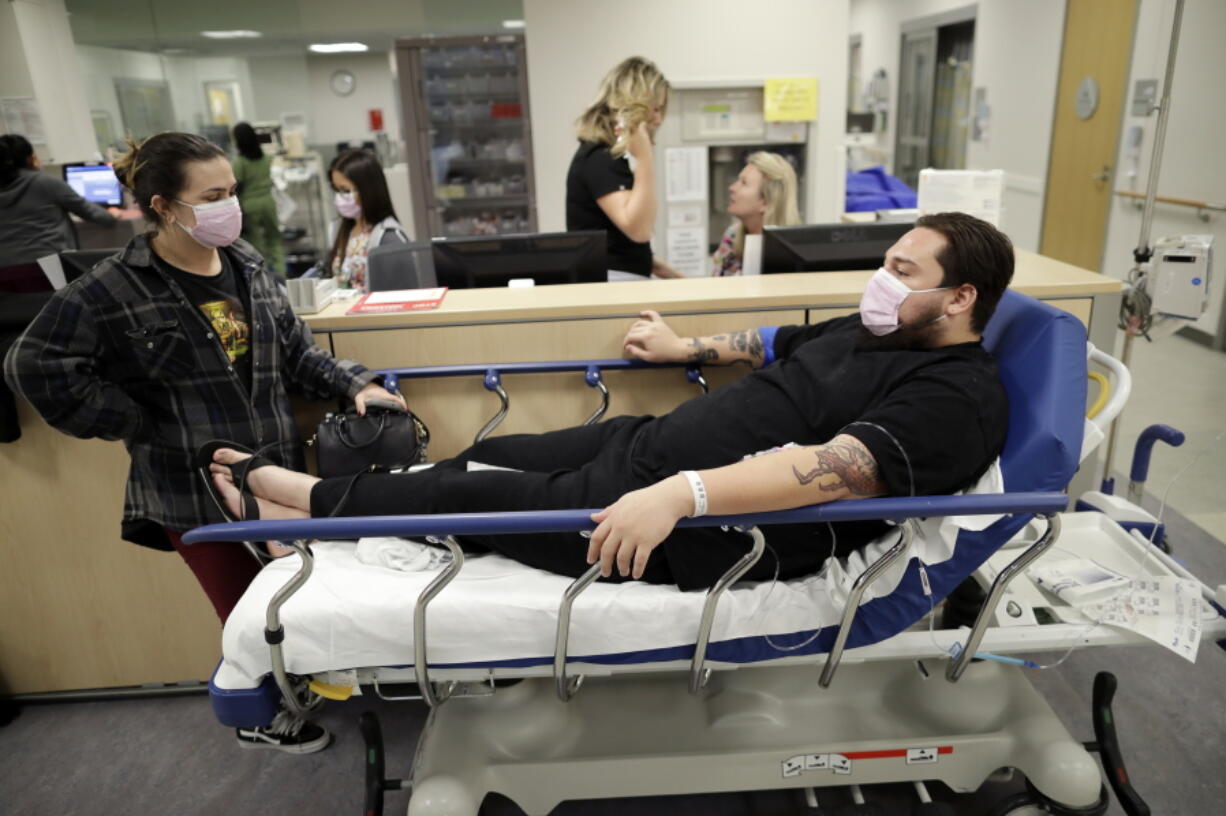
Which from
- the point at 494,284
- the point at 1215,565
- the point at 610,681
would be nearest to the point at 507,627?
the point at 610,681

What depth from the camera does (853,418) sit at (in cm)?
171

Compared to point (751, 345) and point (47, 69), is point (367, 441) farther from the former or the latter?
point (47, 69)

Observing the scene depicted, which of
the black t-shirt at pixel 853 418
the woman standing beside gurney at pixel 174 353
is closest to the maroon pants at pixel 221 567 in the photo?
the woman standing beside gurney at pixel 174 353

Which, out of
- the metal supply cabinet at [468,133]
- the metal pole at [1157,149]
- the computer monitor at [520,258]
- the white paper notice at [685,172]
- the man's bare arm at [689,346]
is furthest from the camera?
the metal supply cabinet at [468,133]

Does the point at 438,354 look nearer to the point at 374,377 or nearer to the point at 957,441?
the point at 374,377

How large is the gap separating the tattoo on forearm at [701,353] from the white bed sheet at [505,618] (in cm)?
73

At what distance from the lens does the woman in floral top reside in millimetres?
3289

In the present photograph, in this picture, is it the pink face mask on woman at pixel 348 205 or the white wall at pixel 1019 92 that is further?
the white wall at pixel 1019 92

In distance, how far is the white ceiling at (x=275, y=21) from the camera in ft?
18.3

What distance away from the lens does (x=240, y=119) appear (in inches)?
269

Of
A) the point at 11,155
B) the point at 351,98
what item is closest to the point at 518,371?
the point at 11,155

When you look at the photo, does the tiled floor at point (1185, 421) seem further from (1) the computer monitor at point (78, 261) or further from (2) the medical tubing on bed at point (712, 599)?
(1) the computer monitor at point (78, 261)

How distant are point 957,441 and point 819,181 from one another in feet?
13.4

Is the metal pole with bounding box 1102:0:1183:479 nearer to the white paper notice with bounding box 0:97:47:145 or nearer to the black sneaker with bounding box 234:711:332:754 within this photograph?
the black sneaker with bounding box 234:711:332:754
